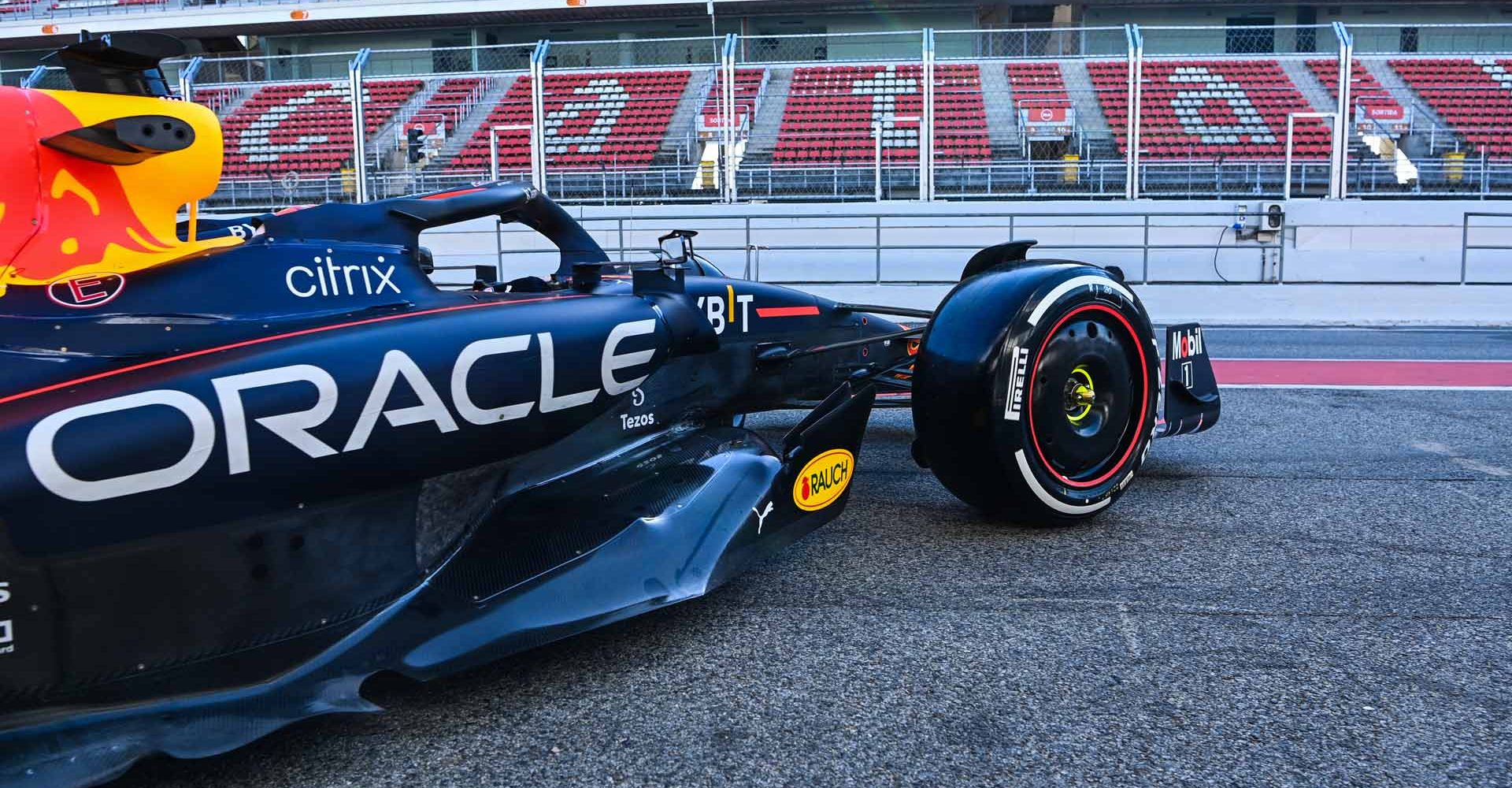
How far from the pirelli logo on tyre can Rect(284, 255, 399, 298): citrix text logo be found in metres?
1.29

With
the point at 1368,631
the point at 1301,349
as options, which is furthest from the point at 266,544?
the point at 1301,349

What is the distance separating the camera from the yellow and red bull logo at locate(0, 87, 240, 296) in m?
2.79

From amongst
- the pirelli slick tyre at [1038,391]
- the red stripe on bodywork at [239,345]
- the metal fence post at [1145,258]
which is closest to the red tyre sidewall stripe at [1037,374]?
the pirelli slick tyre at [1038,391]

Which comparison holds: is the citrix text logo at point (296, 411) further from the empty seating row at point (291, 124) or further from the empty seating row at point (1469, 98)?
the empty seating row at point (1469, 98)

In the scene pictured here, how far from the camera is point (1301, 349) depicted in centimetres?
1000

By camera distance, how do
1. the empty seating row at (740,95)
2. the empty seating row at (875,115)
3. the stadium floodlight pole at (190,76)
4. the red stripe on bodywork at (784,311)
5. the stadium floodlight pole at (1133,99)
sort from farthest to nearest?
1. the empty seating row at (740,95)
2. the empty seating row at (875,115)
3. the stadium floodlight pole at (190,76)
4. the stadium floodlight pole at (1133,99)
5. the red stripe on bodywork at (784,311)

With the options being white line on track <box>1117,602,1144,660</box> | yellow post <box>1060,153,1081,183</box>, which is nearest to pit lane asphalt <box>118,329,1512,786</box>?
white line on track <box>1117,602,1144,660</box>

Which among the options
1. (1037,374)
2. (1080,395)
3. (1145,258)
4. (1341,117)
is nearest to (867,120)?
(1145,258)

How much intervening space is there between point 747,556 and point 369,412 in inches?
45.1

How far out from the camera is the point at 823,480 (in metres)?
3.61

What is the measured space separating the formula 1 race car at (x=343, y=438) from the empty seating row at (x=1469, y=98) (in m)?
16.7

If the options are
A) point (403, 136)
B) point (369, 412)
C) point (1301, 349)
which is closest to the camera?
point (369, 412)

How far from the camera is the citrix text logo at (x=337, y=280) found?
292cm

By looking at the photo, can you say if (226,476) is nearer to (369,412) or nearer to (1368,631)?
(369,412)
